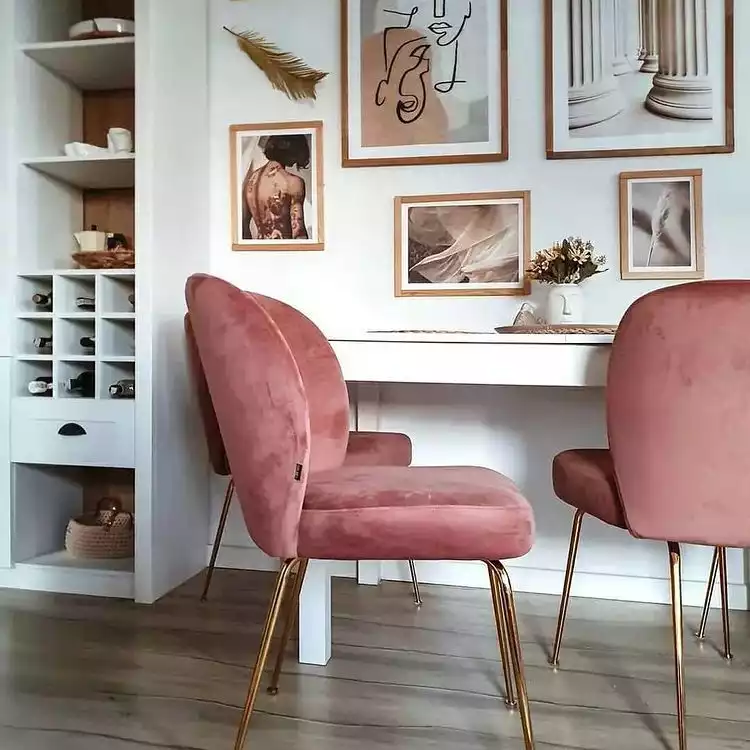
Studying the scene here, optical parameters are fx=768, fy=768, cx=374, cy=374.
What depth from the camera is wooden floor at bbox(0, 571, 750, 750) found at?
4.80ft

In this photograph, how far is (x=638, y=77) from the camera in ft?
7.80

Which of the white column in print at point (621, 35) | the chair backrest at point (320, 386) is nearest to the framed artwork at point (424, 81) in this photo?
the white column in print at point (621, 35)

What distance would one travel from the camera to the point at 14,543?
241 cm

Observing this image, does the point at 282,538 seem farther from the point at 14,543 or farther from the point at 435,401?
the point at 14,543

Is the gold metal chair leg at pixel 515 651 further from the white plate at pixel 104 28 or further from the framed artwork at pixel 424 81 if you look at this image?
the white plate at pixel 104 28

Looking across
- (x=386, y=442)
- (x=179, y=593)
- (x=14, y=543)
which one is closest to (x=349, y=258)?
(x=386, y=442)

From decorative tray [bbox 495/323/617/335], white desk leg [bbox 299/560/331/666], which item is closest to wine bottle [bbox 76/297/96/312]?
white desk leg [bbox 299/560/331/666]

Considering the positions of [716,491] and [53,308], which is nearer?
[716,491]

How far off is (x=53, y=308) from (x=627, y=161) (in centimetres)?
184

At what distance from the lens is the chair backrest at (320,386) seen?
1688mm

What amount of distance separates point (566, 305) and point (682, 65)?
883 mm

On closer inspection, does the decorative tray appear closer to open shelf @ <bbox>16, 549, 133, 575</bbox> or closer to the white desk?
the white desk

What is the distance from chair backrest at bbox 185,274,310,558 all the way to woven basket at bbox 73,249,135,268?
117 centimetres

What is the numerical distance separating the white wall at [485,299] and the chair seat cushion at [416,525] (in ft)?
3.89
